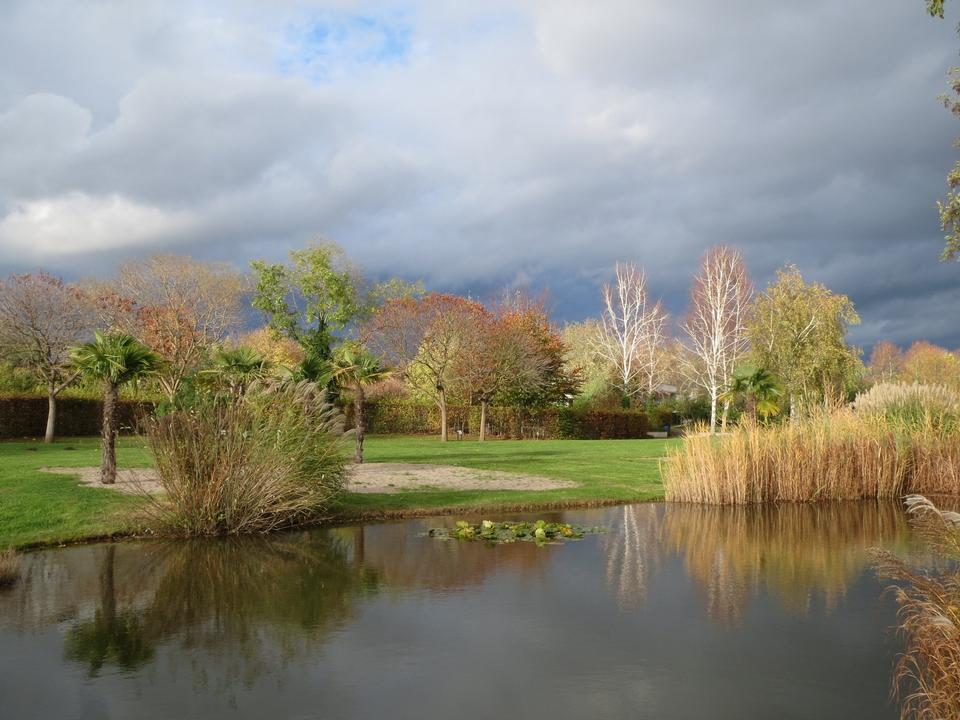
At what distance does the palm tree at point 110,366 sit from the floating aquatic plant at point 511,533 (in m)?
7.29

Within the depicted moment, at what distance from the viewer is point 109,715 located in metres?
5.45

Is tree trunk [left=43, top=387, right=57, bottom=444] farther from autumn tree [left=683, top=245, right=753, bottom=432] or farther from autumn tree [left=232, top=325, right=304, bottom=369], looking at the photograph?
autumn tree [left=683, top=245, right=753, bottom=432]

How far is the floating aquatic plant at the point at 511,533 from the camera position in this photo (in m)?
11.8

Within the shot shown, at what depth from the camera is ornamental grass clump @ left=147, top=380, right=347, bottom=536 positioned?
11531 mm

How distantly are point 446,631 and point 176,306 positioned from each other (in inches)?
1525

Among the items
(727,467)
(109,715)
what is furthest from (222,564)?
(727,467)

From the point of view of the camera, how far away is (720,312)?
50.0 metres

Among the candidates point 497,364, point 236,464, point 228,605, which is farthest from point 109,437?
point 497,364

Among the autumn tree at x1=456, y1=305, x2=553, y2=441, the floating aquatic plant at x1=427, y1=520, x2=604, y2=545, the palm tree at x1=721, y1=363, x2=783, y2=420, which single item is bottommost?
the floating aquatic plant at x1=427, y1=520, x2=604, y2=545

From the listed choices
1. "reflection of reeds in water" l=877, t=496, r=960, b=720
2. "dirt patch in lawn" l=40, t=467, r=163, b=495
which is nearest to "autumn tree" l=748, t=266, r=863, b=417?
"dirt patch in lawn" l=40, t=467, r=163, b=495

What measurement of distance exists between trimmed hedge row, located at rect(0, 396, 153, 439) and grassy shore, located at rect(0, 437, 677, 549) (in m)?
9.15

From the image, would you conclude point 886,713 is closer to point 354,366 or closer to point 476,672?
point 476,672

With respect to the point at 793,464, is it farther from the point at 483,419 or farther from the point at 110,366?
the point at 483,419

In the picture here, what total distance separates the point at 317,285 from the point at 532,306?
13.7 metres
